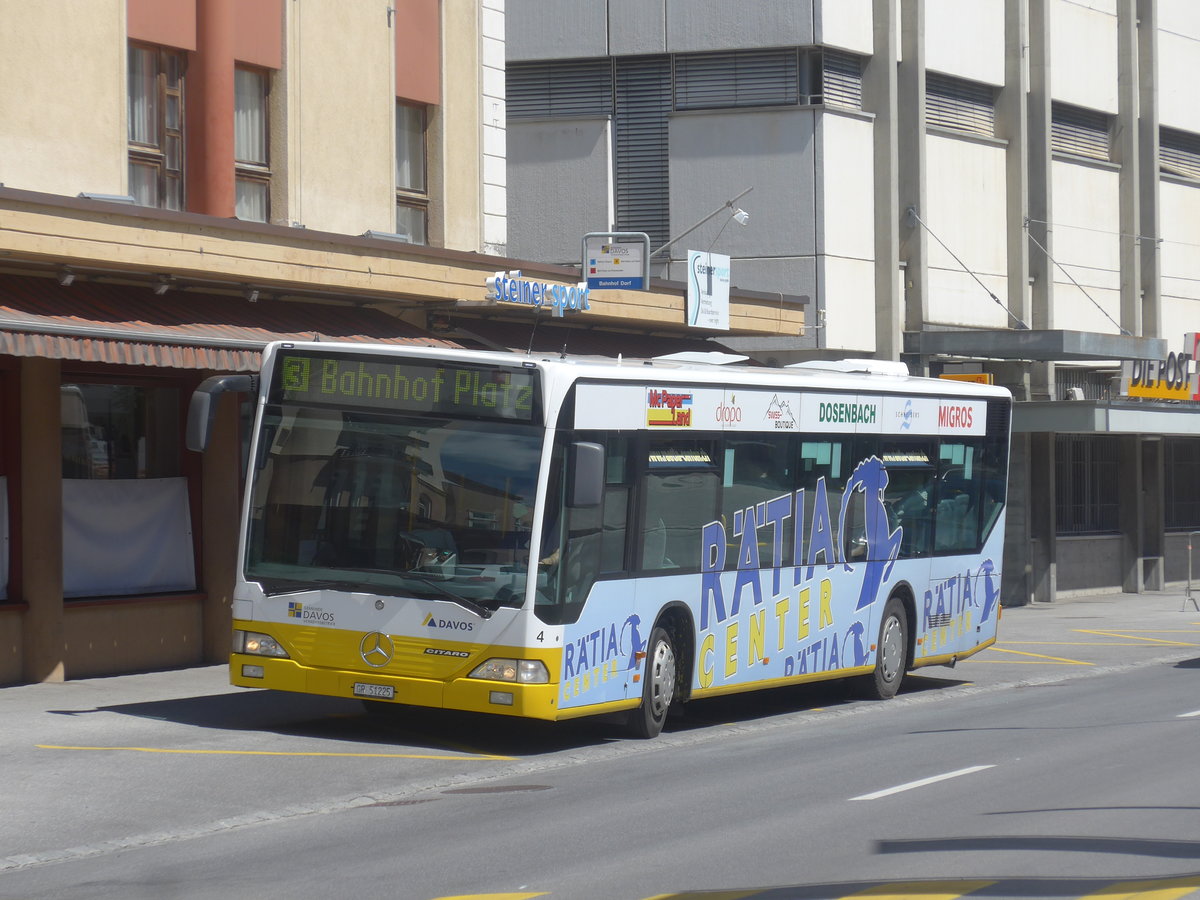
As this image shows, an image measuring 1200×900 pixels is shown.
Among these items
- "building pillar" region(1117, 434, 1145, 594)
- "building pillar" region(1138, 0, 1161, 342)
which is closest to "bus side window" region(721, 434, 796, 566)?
"building pillar" region(1117, 434, 1145, 594)

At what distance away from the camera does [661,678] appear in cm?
1381

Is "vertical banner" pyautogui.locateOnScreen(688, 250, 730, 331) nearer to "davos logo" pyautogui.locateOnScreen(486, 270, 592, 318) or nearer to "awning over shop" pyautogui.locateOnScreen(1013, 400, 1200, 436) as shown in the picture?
"davos logo" pyautogui.locateOnScreen(486, 270, 592, 318)

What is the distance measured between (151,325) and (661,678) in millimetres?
5749

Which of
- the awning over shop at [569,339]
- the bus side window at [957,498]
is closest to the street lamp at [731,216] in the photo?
the awning over shop at [569,339]

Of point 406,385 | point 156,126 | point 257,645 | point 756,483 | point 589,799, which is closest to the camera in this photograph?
point 589,799

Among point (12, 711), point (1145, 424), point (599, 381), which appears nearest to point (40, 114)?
point (12, 711)

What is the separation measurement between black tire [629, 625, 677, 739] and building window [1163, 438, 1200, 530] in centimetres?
2526

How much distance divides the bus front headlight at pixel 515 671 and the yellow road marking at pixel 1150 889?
16.9 feet

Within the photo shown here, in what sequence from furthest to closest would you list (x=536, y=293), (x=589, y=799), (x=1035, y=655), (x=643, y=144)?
(x=643, y=144) → (x=1035, y=655) → (x=536, y=293) → (x=589, y=799)

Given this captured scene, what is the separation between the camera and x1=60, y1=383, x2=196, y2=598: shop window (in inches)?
677

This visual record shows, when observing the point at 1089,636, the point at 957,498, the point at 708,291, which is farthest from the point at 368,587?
the point at 1089,636

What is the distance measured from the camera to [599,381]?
1294cm

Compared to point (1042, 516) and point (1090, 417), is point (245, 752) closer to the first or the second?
point (1090, 417)

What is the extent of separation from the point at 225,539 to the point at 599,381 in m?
7.10
